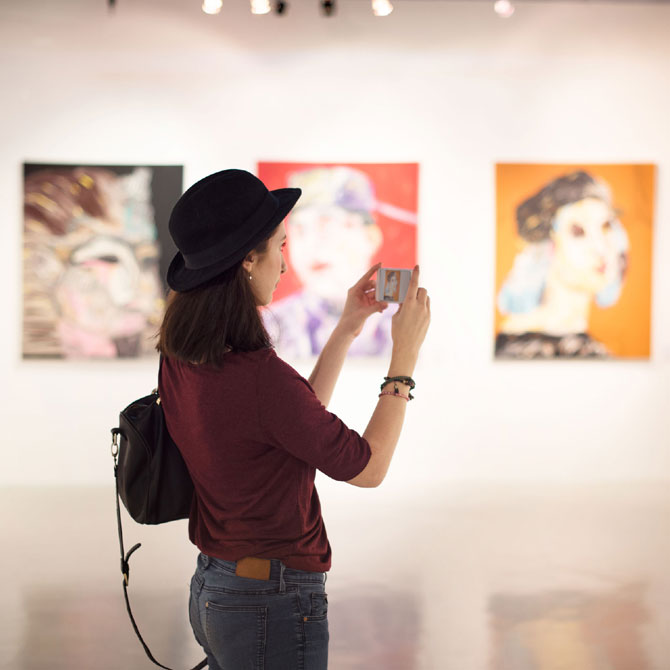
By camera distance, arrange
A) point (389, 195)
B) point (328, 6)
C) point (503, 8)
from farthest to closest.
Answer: point (389, 195)
point (503, 8)
point (328, 6)

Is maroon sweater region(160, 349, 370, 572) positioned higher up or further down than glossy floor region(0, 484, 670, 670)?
higher up

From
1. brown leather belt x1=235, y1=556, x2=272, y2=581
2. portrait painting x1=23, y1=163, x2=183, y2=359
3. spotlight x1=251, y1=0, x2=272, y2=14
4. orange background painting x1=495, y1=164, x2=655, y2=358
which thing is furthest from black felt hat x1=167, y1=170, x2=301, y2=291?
orange background painting x1=495, y1=164, x2=655, y2=358

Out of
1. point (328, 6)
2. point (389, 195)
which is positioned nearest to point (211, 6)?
point (328, 6)

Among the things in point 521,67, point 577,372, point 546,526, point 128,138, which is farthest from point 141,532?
point 521,67

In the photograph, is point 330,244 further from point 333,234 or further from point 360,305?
point 360,305

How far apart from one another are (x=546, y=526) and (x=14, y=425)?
3612 millimetres

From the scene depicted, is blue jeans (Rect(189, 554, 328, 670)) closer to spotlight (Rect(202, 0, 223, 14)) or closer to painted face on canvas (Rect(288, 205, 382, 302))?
painted face on canvas (Rect(288, 205, 382, 302))

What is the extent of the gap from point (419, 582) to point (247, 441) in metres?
2.64

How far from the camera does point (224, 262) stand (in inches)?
47.5

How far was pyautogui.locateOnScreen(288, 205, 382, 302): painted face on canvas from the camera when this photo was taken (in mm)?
5375

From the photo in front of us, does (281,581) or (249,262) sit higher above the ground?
(249,262)

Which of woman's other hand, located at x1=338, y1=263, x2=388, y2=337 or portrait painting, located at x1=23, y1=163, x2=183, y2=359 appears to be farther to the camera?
portrait painting, located at x1=23, y1=163, x2=183, y2=359

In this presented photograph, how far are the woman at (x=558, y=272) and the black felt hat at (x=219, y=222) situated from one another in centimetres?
438

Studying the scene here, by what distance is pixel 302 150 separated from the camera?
212 inches
